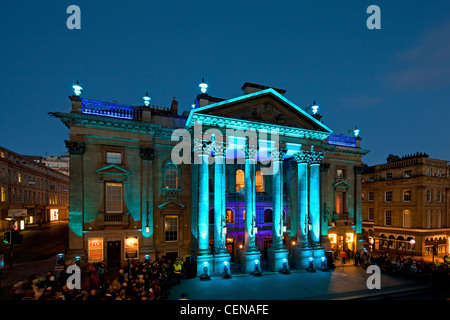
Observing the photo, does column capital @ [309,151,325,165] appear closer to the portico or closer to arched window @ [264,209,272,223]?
the portico

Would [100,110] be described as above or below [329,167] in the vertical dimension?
above

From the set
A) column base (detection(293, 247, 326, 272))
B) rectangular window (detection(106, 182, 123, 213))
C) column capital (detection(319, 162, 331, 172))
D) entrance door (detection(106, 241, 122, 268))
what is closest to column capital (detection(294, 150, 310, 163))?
column capital (detection(319, 162, 331, 172))

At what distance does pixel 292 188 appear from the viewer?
86.9ft

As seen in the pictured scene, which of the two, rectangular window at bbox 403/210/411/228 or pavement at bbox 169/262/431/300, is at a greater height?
rectangular window at bbox 403/210/411/228

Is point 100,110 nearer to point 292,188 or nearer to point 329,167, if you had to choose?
point 292,188

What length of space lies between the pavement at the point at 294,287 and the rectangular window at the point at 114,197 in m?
8.54

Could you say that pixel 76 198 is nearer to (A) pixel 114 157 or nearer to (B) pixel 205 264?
(A) pixel 114 157

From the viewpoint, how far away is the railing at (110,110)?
19.8 meters


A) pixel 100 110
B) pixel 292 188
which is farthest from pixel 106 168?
pixel 292 188

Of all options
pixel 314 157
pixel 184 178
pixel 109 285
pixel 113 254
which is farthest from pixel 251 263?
pixel 113 254

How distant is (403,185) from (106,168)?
3976cm

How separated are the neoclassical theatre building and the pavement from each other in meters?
1.53

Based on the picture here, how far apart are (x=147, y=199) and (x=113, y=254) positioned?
208 inches

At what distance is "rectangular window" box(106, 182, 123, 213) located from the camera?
66.5 feet
